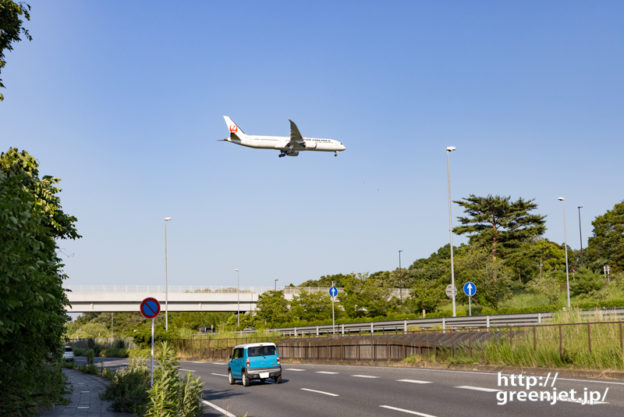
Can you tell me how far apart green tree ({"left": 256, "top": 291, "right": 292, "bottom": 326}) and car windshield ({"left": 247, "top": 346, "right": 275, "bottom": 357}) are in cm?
5265

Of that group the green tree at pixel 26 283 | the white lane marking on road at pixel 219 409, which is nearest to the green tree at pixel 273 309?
the green tree at pixel 26 283

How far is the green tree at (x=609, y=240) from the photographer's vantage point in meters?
88.8

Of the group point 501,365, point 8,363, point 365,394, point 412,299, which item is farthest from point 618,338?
point 412,299

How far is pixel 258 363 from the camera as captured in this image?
22844 millimetres

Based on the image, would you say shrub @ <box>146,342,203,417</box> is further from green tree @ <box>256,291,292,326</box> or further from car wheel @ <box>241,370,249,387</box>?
green tree @ <box>256,291,292,326</box>

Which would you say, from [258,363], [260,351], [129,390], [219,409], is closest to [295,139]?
[260,351]

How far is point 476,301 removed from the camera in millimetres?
62688

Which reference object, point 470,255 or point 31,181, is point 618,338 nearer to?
point 31,181

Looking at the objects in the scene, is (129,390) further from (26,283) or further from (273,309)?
(273,309)

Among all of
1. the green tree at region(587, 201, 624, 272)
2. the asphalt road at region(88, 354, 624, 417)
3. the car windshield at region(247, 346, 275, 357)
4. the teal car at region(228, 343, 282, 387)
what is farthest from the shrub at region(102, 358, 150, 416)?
the green tree at region(587, 201, 624, 272)

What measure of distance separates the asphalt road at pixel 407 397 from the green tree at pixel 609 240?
75.6 meters

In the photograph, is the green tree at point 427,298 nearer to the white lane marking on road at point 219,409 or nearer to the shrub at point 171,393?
the white lane marking on road at point 219,409

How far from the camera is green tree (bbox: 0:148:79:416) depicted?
683 centimetres

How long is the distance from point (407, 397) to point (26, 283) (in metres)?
11.0
